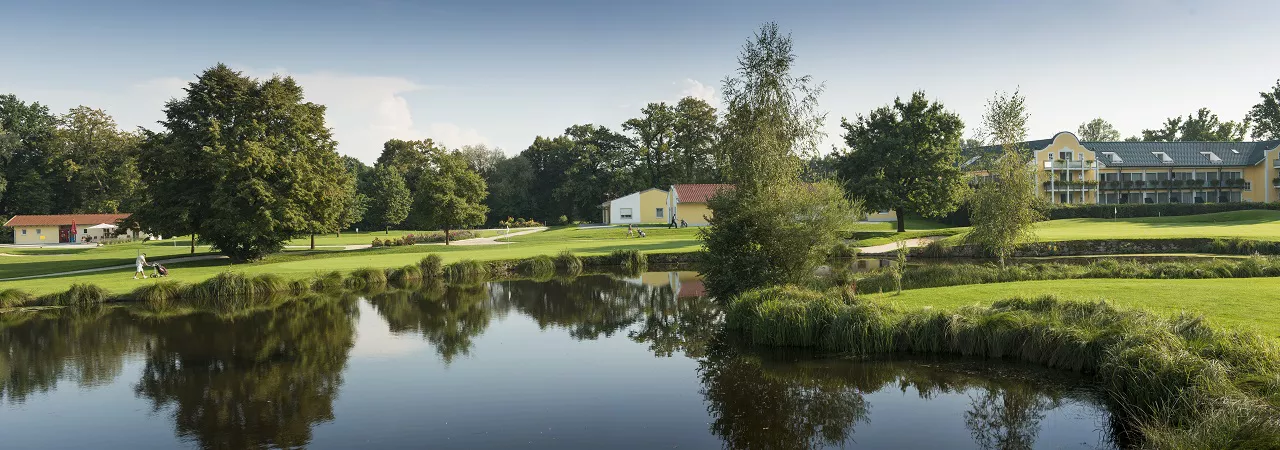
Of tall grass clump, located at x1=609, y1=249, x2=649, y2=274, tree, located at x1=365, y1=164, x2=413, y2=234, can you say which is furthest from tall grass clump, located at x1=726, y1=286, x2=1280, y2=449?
tree, located at x1=365, y1=164, x2=413, y2=234

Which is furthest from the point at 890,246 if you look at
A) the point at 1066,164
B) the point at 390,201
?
the point at 390,201

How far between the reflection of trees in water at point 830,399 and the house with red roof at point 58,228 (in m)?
72.6

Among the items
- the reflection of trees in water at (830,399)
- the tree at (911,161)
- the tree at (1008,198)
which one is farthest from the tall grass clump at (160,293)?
the tree at (911,161)

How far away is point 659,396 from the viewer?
12359 mm

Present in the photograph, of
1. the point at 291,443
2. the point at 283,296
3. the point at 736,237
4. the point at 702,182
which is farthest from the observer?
the point at 702,182

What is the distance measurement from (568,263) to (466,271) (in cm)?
483

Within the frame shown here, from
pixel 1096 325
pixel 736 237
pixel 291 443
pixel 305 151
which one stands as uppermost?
pixel 305 151

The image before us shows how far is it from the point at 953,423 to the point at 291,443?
9.27 meters

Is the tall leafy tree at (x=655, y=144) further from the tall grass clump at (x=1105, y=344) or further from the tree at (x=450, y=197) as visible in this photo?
the tall grass clump at (x=1105, y=344)

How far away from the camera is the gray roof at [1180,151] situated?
6888 centimetres

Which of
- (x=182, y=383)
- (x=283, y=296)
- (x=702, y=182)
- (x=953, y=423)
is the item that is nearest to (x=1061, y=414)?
(x=953, y=423)

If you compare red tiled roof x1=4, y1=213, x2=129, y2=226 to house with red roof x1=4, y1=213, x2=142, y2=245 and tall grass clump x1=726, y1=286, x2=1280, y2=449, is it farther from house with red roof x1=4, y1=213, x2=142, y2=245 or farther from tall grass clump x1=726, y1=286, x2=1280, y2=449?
tall grass clump x1=726, y1=286, x2=1280, y2=449

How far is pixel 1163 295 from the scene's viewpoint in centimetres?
1519

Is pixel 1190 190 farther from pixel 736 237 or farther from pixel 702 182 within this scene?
pixel 736 237
